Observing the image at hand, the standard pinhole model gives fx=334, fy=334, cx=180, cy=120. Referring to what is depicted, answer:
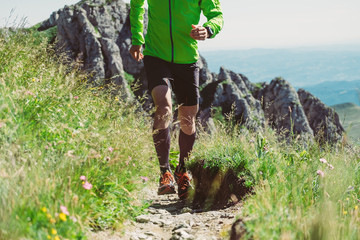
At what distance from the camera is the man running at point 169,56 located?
179 inches

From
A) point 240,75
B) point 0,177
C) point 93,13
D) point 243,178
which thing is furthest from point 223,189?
point 240,75

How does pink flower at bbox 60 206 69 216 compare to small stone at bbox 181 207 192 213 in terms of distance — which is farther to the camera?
small stone at bbox 181 207 192 213

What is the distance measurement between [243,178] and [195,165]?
4.08 feet

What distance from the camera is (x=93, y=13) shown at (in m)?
60.0

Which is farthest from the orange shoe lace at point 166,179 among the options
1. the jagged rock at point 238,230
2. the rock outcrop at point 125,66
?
the rock outcrop at point 125,66

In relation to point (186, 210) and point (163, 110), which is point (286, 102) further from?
point (163, 110)

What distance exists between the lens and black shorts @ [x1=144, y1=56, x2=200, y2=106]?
468 cm

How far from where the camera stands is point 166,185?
441 centimetres

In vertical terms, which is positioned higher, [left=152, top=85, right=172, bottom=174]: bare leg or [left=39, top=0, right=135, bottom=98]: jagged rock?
[left=39, top=0, right=135, bottom=98]: jagged rock

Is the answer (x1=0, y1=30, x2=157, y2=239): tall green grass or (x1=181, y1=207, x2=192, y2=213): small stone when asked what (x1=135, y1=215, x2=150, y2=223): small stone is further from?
(x1=181, y1=207, x2=192, y2=213): small stone

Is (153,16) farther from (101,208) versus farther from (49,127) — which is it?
(101,208)

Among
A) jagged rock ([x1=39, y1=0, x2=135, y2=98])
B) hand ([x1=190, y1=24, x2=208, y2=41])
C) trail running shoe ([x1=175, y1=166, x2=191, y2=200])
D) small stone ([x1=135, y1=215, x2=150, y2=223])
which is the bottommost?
trail running shoe ([x1=175, y1=166, x2=191, y2=200])

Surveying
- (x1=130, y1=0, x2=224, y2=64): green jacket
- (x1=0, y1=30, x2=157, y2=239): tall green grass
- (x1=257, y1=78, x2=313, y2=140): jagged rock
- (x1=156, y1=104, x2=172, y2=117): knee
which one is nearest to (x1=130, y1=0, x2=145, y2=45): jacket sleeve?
(x1=130, y1=0, x2=224, y2=64): green jacket

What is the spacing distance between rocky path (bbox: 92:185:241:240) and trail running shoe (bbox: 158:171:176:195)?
0.25 m
